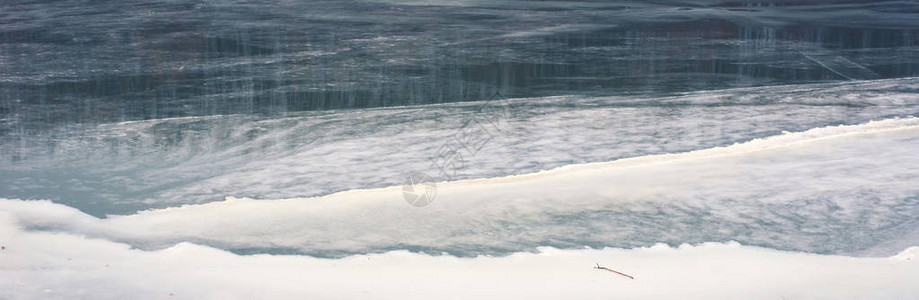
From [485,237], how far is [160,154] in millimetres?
1767

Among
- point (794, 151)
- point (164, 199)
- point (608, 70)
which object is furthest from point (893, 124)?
point (164, 199)

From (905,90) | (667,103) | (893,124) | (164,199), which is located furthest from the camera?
(905,90)

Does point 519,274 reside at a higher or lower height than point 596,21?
lower

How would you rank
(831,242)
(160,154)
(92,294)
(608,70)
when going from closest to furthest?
(92,294)
(831,242)
(160,154)
(608,70)

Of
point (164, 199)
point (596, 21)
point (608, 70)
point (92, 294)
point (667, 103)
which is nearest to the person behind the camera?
point (92, 294)

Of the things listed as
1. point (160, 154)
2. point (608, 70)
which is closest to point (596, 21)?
point (608, 70)

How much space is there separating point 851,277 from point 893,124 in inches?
88.5

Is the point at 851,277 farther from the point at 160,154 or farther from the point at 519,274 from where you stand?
the point at 160,154

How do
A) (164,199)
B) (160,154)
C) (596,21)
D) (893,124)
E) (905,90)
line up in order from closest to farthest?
(164,199), (160,154), (893,124), (905,90), (596,21)

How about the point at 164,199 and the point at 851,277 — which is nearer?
the point at 851,277

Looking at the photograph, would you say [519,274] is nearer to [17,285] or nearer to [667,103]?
[17,285]

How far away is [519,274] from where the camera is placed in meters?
2.72

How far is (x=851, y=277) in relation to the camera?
2688 mm

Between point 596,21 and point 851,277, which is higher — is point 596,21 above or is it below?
above
